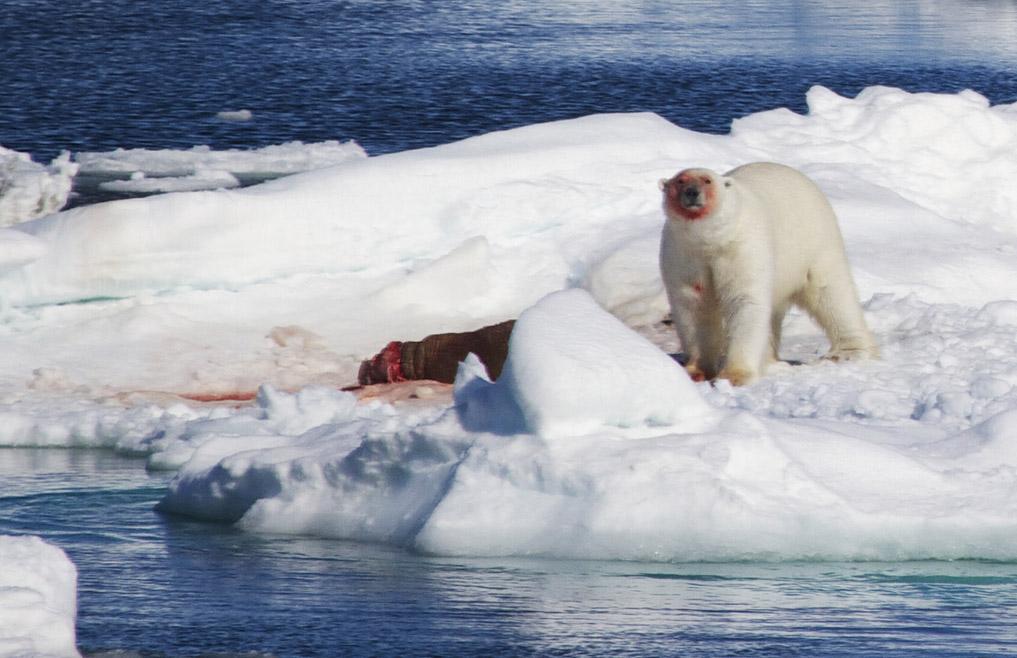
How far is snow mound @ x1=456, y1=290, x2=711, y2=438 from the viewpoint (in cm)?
541

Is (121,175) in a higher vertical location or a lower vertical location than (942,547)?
higher

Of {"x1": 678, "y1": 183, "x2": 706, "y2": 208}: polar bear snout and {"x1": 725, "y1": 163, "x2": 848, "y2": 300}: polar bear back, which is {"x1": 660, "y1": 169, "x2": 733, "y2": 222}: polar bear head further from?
{"x1": 725, "y1": 163, "x2": 848, "y2": 300}: polar bear back

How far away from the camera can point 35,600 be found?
13.8ft

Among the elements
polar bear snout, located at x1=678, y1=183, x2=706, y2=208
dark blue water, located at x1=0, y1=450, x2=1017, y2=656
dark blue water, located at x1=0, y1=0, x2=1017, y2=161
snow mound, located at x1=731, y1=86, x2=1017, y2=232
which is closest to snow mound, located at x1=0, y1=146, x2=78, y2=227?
dark blue water, located at x1=0, y1=0, x2=1017, y2=161

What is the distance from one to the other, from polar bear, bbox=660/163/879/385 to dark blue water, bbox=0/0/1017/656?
244cm

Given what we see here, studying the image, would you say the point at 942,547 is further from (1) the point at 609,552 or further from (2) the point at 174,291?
(2) the point at 174,291

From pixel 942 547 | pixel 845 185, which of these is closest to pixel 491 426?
pixel 942 547

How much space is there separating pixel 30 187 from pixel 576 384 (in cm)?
1013

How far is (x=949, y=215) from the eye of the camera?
11969 mm

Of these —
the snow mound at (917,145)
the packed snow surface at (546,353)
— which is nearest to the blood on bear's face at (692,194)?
the packed snow surface at (546,353)

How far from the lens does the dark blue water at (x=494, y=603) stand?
4598 millimetres

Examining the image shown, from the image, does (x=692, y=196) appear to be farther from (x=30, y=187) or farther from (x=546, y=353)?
(x=30, y=187)

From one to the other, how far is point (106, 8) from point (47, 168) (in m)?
20.5

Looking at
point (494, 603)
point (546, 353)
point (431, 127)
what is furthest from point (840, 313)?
point (431, 127)
